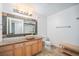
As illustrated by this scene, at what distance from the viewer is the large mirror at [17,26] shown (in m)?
1.88

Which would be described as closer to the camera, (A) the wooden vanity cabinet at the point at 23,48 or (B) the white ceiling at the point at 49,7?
(A) the wooden vanity cabinet at the point at 23,48

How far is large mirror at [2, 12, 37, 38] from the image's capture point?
1883 mm

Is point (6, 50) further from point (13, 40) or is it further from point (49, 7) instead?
point (49, 7)

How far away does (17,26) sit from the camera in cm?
197

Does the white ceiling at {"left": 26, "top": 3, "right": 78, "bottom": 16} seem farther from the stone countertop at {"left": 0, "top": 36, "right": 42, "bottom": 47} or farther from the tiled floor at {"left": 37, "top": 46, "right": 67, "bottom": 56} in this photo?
the tiled floor at {"left": 37, "top": 46, "right": 67, "bottom": 56}

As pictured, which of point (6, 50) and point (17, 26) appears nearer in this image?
point (6, 50)

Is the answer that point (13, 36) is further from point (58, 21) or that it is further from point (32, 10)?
point (58, 21)

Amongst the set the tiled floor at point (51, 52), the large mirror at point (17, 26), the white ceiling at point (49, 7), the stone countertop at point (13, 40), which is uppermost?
the white ceiling at point (49, 7)

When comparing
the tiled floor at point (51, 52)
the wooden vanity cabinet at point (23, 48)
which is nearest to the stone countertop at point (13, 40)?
the wooden vanity cabinet at point (23, 48)

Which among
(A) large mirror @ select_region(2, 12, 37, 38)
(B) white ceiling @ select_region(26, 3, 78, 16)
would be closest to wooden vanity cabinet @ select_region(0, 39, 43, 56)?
(A) large mirror @ select_region(2, 12, 37, 38)

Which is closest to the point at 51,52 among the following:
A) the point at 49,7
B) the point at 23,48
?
the point at 23,48

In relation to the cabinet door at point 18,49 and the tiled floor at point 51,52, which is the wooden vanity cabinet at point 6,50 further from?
the tiled floor at point 51,52

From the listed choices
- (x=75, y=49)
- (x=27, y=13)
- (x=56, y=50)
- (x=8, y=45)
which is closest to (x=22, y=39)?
(x=8, y=45)

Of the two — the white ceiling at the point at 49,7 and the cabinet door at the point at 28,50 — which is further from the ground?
the white ceiling at the point at 49,7
